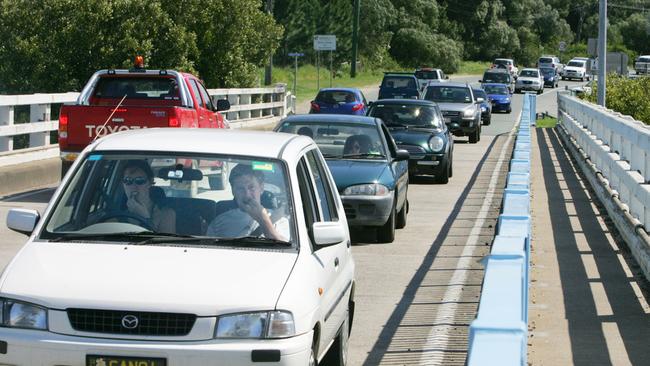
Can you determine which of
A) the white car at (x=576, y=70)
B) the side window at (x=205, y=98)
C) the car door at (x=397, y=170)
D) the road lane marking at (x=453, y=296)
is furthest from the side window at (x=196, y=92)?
the white car at (x=576, y=70)

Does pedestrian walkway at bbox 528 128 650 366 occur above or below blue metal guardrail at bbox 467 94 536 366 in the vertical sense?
below

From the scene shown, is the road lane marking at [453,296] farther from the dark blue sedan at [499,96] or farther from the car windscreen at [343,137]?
the dark blue sedan at [499,96]

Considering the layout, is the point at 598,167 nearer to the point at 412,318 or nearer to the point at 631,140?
the point at 631,140

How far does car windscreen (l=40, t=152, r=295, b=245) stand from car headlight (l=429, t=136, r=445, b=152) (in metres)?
15.9

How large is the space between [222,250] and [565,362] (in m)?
2.96

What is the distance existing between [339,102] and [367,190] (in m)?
22.8

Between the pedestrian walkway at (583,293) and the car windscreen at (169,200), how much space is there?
243 centimetres

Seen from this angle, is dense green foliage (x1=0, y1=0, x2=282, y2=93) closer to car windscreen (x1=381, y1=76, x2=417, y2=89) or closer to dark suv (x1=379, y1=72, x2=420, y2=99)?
dark suv (x1=379, y1=72, x2=420, y2=99)

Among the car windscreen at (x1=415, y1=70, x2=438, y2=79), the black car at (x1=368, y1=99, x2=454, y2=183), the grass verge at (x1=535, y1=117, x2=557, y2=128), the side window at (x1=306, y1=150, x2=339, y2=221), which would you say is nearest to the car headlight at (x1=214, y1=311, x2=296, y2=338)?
the side window at (x1=306, y1=150, x2=339, y2=221)

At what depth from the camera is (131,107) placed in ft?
56.3

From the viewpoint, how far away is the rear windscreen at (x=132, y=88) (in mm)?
18516

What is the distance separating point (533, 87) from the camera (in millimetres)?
85062

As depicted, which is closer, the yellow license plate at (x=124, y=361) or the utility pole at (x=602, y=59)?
the yellow license plate at (x=124, y=361)

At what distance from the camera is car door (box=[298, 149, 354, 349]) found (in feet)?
23.1
